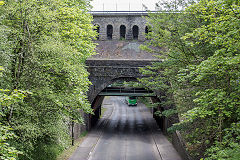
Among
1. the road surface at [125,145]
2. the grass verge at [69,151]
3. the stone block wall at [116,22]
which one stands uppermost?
the stone block wall at [116,22]

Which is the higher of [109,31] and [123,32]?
[109,31]

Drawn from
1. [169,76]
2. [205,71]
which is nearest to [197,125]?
[169,76]

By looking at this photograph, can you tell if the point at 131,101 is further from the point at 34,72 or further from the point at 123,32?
the point at 34,72

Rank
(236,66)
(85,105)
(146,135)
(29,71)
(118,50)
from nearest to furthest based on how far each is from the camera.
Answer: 1. (236,66)
2. (29,71)
3. (85,105)
4. (146,135)
5. (118,50)

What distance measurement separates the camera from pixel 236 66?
26.3 ft

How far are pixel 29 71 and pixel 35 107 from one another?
1581 mm

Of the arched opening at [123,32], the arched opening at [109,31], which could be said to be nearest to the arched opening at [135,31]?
the arched opening at [123,32]

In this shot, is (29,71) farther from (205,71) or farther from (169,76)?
(169,76)

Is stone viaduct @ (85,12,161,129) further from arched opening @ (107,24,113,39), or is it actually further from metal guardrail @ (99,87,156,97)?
metal guardrail @ (99,87,156,97)

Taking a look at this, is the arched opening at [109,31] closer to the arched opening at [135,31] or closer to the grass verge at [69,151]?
the arched opening at [135,31]

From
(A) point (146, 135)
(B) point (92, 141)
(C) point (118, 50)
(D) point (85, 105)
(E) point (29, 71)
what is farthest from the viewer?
(C) point (118, 50)

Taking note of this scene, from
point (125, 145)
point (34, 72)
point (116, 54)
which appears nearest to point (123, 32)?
point (116, 54)

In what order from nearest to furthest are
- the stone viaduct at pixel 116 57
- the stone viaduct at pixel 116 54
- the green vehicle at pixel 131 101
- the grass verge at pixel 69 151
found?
1. the grass verge at pixel 69 151
2. the stone viaduct at pixel 116 57
3. the stone viaduct at pixel 116 54
4. the green vehicle at pixel 131 101

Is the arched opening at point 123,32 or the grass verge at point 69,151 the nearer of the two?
the grass verge at point 69,151
